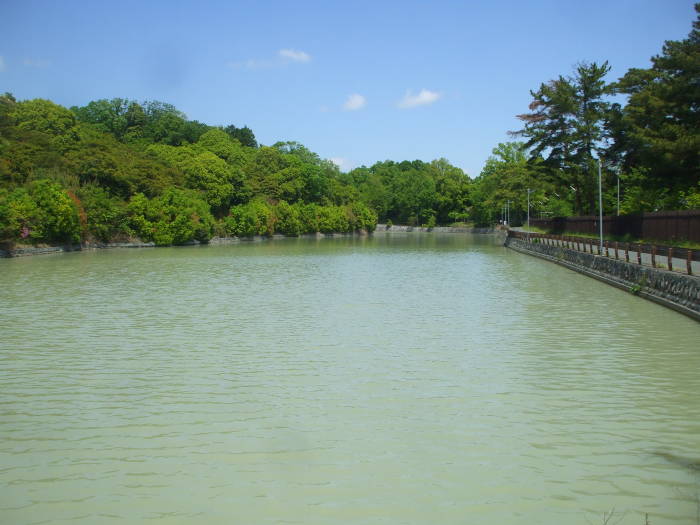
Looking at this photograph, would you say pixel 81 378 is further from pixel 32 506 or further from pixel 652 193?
pixel 652 193

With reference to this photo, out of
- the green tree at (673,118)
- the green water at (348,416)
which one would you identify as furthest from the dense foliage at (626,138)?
the green water at (348,416)

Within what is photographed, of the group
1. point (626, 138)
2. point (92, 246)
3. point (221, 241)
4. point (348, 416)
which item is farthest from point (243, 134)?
point (348, 416)

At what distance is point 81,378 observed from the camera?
11266mm

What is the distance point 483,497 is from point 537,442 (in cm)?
180

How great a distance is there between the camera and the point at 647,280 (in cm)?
2283

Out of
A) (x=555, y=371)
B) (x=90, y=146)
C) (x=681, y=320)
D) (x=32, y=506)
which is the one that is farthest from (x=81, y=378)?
(x=90, y=146)

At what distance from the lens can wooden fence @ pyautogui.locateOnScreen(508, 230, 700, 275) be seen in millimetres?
22923

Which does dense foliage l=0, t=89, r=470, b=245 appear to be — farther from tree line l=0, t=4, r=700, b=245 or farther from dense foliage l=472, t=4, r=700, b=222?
dense foliage l=472, t=4, r=700, b=222

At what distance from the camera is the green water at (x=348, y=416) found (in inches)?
248

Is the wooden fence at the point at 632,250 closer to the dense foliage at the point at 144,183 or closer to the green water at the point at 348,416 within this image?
the green water at the point at 348,416

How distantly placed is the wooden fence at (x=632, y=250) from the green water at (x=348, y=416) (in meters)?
4.64

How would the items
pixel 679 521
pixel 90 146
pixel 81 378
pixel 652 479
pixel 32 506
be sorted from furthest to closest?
pixel 90 146 → pixel 81 378 → pixel 652 479 → pixel 32 506 → pixel 679 521

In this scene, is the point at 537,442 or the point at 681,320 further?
the point at 681,320

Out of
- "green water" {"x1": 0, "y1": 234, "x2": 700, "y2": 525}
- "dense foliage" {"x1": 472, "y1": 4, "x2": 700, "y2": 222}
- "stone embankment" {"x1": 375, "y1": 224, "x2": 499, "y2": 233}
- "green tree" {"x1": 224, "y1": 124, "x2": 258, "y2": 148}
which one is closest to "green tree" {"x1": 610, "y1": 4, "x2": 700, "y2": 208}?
"dense foliage" {"x1": 472, "y1": 4, "x2": 700, "y2": 222}
